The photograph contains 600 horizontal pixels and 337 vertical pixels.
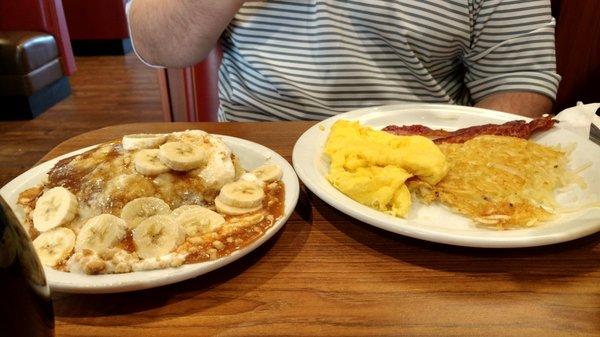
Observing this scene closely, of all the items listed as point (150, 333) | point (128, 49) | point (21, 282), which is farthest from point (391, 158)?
point (128, 49)

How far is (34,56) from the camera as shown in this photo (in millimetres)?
4246

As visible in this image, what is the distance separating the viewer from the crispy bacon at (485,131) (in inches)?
41.6

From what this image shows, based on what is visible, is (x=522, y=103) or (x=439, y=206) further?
(x=522, y=103)

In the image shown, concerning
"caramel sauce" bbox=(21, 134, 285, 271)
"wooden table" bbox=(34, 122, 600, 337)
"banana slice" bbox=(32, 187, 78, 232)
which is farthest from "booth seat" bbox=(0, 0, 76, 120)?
"wooden table" bbox=(34, 122, 600, 337)

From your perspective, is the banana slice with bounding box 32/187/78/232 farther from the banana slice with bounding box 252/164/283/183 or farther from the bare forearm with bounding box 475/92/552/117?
the bare forearm with bounding box 475/92/552/117

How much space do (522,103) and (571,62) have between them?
895 millimetres

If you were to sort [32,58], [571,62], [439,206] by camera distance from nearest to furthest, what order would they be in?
[439,206]
[571,62]
[32,58]

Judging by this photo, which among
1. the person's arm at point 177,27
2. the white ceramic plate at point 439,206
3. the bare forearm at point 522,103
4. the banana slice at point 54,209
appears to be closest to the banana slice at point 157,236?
the banana slice at point 54,209

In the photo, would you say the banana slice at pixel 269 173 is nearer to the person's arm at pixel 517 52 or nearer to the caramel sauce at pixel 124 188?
the caramel sauce at pixel 124 188

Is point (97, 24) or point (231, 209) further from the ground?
point (231, 209)

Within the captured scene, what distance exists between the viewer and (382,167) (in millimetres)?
884

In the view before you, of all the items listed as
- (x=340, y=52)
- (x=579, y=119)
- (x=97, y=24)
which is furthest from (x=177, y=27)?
(x=97, y=24)

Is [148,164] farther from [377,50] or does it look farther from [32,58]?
[32,58]

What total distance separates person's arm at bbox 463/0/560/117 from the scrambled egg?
0.59 metres
